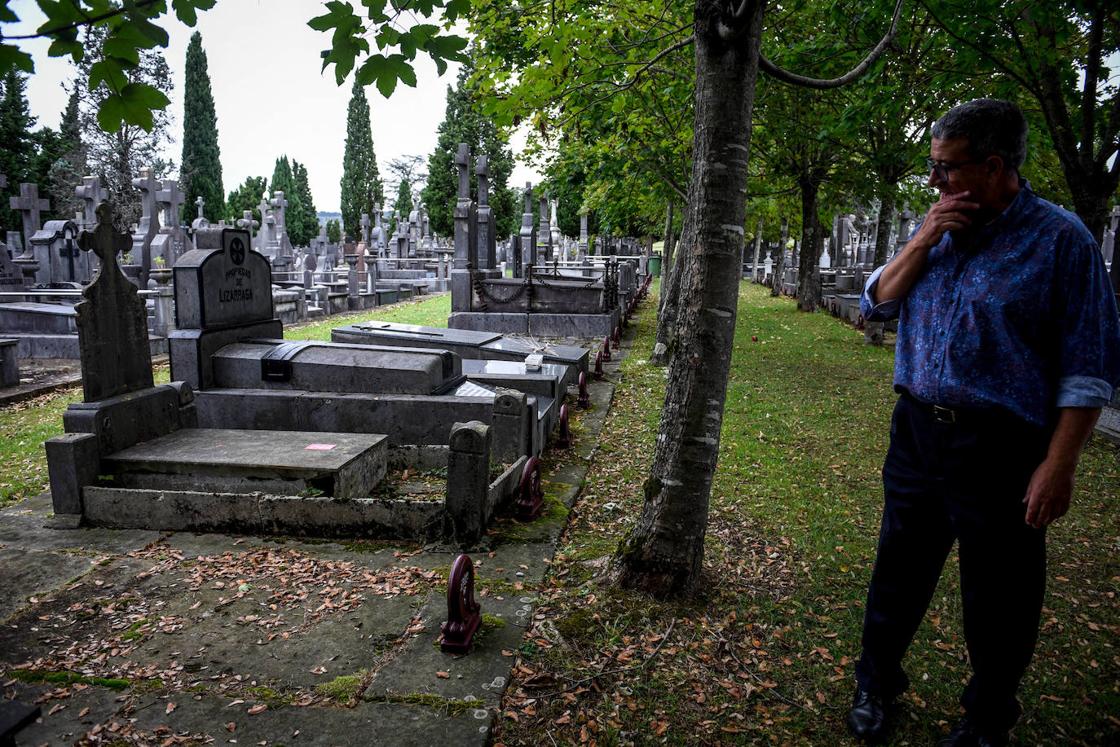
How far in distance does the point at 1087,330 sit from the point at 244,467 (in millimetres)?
5022

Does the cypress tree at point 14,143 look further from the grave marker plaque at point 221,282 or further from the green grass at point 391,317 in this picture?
the grave marker plaque at point 221,282

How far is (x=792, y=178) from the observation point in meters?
19.1

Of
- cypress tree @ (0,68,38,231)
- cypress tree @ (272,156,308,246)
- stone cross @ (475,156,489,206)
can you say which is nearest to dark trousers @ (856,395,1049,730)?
stone cross @ (475,156,489,206)

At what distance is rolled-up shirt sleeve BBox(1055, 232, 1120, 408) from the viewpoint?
223 cm

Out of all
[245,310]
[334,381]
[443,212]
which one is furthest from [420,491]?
[443,212]

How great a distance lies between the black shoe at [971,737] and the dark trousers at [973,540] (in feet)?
0.11

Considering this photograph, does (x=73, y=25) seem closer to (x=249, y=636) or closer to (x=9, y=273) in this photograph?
(x=249, y=636)

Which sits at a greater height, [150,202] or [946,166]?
[150,202]

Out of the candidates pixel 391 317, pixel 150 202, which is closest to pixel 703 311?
pixel 391 317

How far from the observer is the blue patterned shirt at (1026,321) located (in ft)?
7.38

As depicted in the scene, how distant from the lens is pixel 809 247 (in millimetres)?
20156

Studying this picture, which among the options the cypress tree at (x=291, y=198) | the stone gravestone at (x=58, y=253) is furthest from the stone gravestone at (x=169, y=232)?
the cypress tree at (x=291, y=198)

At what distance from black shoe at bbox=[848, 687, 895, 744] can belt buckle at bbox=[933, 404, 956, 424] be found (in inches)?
49.6

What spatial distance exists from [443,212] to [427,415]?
3995 cm
